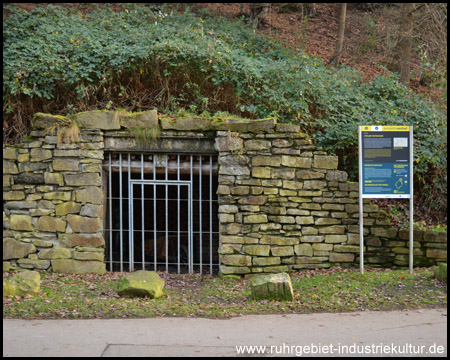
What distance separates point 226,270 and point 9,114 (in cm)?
536

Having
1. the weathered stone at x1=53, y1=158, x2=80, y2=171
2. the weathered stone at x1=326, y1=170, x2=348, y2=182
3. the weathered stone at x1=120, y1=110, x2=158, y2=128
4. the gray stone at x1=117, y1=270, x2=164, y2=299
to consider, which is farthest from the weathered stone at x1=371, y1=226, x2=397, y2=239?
the weathered stone at x1=53, y1=158, x2=80, y2=171

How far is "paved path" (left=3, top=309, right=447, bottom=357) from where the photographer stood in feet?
14.2

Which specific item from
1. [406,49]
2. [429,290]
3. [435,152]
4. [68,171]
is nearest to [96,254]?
[68,171]

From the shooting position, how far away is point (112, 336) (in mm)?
4672

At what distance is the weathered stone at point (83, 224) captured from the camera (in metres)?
7.43

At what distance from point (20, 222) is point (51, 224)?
1.73 feet

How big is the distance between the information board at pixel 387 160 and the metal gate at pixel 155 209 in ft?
8.61

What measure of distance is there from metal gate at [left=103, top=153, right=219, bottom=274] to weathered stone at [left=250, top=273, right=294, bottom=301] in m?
1.73

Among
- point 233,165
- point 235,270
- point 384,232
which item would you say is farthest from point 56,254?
point 384,232

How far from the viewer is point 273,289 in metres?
6.08

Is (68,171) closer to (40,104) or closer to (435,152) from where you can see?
(40,104)

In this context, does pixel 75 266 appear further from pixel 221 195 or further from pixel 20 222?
pixel 221 195

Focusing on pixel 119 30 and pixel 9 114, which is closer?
pixel 9 114

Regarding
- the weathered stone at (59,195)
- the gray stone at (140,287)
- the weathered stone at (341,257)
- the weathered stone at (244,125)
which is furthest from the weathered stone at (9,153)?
the weathered stone at (341,257)
